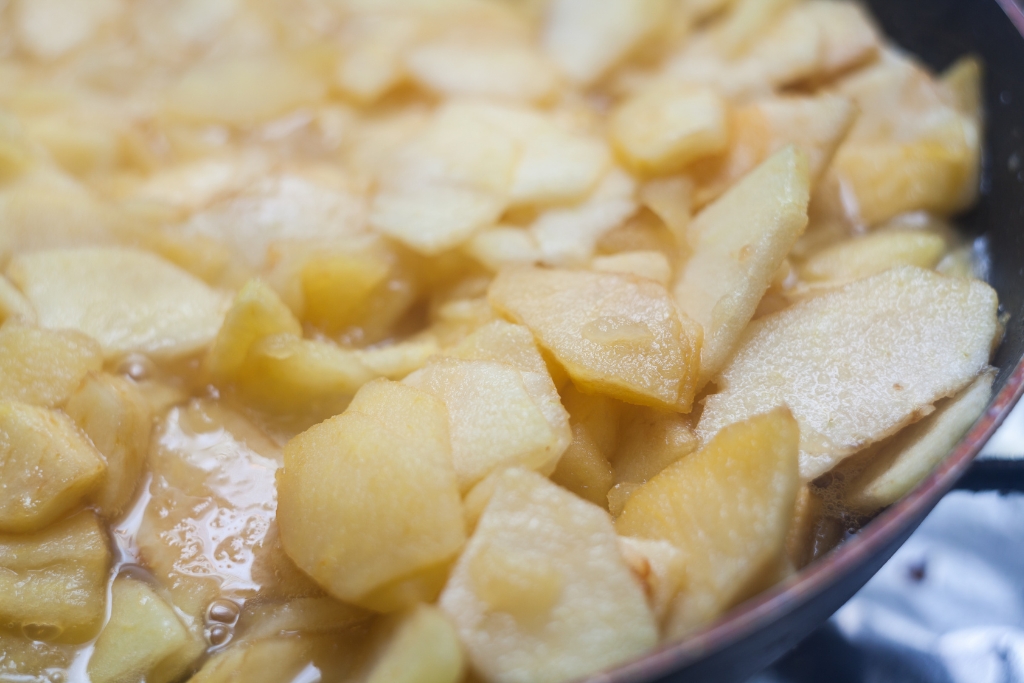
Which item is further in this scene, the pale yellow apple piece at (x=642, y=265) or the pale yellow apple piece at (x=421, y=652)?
the pale yellow apple piece at (x=642, y=265)

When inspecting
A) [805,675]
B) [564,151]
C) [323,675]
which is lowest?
[805,675]

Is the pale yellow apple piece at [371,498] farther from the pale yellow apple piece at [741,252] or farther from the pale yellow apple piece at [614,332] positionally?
the pale yellow apple piece at [741,252]

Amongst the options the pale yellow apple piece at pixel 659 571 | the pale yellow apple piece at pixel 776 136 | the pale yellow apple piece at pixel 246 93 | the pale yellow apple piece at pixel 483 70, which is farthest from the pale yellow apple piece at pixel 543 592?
the pale yellow apple piece at pixel 246 93

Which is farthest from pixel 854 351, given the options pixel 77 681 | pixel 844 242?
pixel 77 681

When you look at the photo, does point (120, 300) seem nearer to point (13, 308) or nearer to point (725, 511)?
point (13, 308)

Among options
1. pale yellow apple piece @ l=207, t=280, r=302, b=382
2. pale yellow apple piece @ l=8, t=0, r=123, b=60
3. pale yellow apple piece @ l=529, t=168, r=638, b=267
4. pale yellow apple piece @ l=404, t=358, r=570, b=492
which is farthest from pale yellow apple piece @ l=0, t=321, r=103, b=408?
pale yellow apple piece @ l=8, t=0, r=123, b=60

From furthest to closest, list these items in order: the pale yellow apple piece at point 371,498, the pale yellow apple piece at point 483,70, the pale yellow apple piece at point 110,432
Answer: the pale yellow apple piece at point 483,70, the pale yellow apple piece at point 110,432, the pale yellow apple piece at point 371,498

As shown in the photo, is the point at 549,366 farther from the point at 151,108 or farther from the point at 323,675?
the point at 151,108
